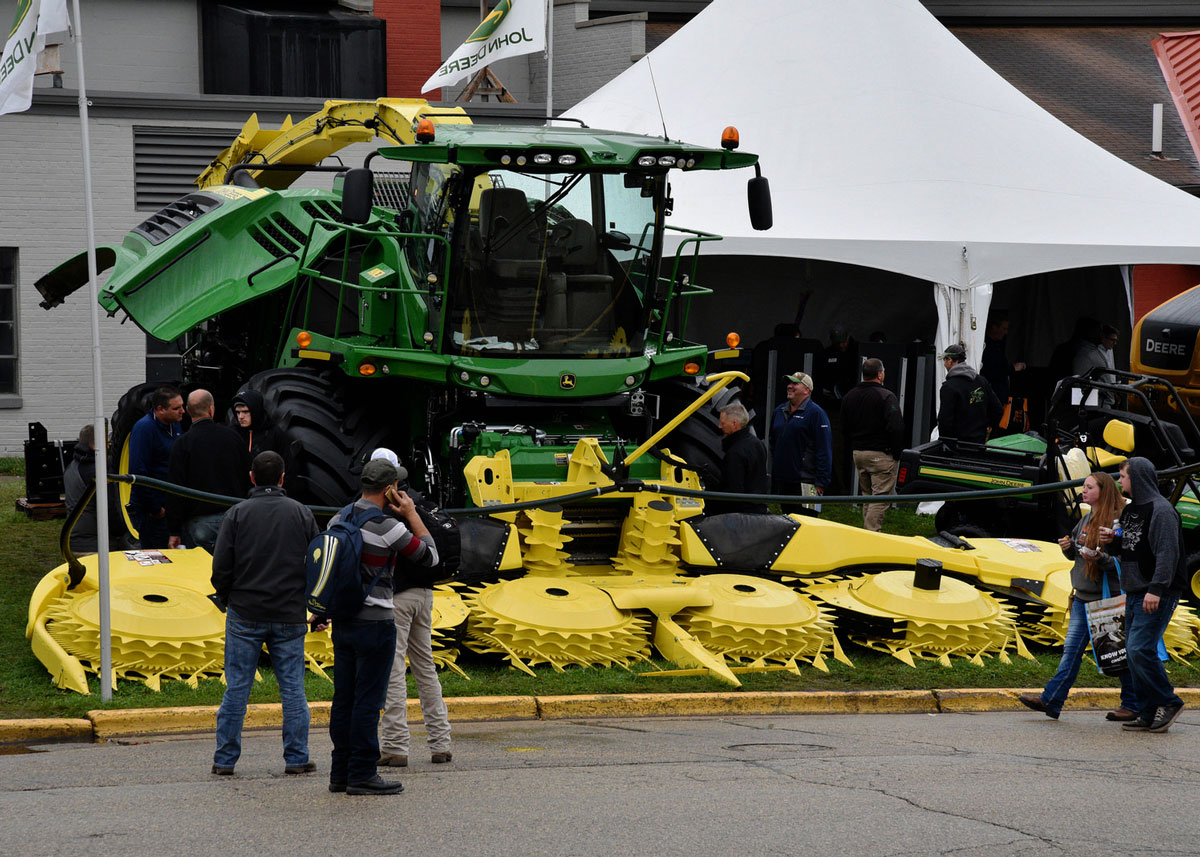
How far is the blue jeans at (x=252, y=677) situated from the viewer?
7.35 metres

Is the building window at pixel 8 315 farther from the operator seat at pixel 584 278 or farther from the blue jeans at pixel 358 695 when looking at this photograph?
the blue jeans at pixel 358 695

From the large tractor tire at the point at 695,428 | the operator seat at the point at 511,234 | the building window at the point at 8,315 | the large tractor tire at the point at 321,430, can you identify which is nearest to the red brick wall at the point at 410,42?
the building window at the point at 8,315

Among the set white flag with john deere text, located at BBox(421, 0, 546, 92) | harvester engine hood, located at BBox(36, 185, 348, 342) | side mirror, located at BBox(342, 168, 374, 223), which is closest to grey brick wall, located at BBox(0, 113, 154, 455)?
white flag with john deere text, located at BBox(421, 0, 546, 92)

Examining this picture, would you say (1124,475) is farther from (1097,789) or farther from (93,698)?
(93,698)

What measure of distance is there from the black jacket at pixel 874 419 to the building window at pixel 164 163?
34.3 ft

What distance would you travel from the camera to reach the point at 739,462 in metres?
11.6

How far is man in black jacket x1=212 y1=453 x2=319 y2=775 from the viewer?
738cm

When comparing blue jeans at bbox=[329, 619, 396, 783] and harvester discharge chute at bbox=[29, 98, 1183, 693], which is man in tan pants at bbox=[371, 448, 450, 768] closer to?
blue jeans at bbox=[329, 619, 396, 783]

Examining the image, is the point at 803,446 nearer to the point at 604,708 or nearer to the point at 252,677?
the point at 604,708

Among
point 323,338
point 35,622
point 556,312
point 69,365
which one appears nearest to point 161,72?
point 69,365

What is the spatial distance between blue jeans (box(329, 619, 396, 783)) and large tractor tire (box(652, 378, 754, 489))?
16.8 feet

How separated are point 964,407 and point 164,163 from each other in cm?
1171

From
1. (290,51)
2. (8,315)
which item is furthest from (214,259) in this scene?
(290,51)

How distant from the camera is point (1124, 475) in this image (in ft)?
29.7
